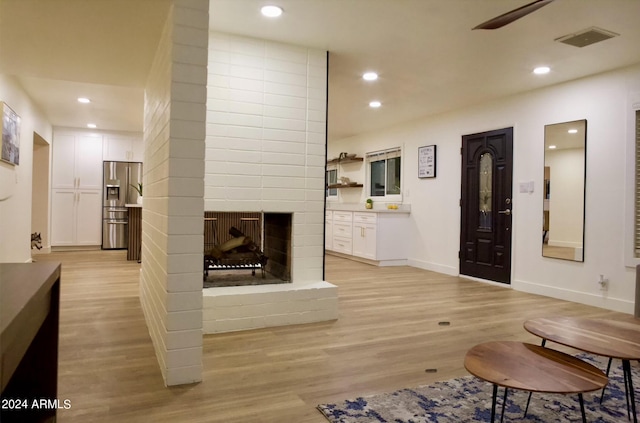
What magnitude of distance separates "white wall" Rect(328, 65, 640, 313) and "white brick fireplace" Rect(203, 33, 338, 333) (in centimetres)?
282

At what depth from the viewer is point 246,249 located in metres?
4.02

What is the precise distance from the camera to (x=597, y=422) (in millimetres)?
1989

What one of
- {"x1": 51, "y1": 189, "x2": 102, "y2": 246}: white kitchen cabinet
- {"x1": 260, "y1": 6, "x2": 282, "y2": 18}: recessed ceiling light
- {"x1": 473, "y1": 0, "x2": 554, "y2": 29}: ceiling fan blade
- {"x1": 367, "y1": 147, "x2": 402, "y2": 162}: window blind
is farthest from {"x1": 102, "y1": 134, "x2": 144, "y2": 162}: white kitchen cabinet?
{"x1": 473, "y1": 0, "x2": 554, "y2": 29}: ceiling fan blade

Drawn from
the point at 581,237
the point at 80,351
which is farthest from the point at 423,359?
the point at 581,237

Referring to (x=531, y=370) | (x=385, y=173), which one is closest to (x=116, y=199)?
(x=385, y=173)

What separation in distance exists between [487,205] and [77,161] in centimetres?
757

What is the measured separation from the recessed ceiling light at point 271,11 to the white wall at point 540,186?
3.50 metres

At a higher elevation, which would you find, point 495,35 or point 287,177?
point 495,35

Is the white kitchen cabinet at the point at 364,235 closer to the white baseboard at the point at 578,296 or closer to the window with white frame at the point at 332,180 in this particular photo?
the window with white frame at the point at 332,180

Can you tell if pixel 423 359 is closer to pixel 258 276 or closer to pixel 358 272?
pixel 258 276

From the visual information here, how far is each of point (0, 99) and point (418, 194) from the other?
18.5ft

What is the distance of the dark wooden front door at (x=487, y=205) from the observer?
556 centimetres

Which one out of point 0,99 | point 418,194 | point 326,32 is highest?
point 326,32

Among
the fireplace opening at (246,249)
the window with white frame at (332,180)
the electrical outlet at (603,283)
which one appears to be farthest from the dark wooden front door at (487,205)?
the window with white frame at (332,180)
